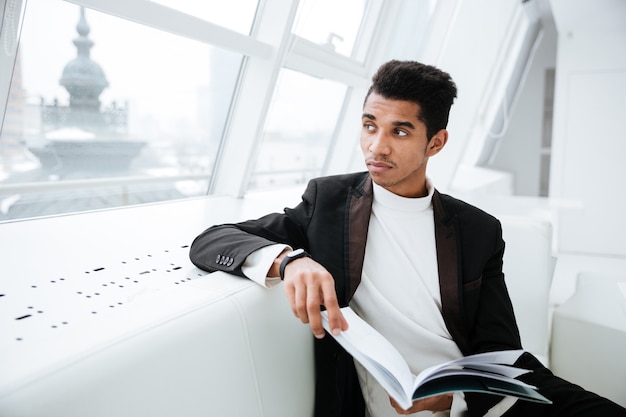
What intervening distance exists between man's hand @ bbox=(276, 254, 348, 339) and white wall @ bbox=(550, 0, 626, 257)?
480 centimetres

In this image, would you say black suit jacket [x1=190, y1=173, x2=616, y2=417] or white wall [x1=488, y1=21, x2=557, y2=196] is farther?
white wall [x1=488, y1=21, x2=557, y2=196]

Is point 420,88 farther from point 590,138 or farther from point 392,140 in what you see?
point 590,138

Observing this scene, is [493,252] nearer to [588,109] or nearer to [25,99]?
[25,99]

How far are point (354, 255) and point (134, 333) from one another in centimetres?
69

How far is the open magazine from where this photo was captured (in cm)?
85

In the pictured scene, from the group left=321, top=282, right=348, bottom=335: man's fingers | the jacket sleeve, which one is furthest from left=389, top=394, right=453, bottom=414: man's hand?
→ the jacket sleeve

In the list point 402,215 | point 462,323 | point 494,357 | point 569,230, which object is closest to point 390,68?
point 402,215

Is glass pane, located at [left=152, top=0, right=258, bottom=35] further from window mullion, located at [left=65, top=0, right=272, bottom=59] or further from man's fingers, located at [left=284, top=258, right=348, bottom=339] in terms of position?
man's fingers, located at [left=284, top=258, right=348, bottom=339]

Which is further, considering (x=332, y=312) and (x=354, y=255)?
(x=354, y=255)

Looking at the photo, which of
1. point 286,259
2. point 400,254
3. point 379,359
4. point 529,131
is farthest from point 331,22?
point 529,131

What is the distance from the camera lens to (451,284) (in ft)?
4.37

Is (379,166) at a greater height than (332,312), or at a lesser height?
greater

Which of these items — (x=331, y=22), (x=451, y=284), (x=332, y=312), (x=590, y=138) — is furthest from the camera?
(x=590, y=138)

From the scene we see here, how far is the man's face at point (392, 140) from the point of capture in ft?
4.67
